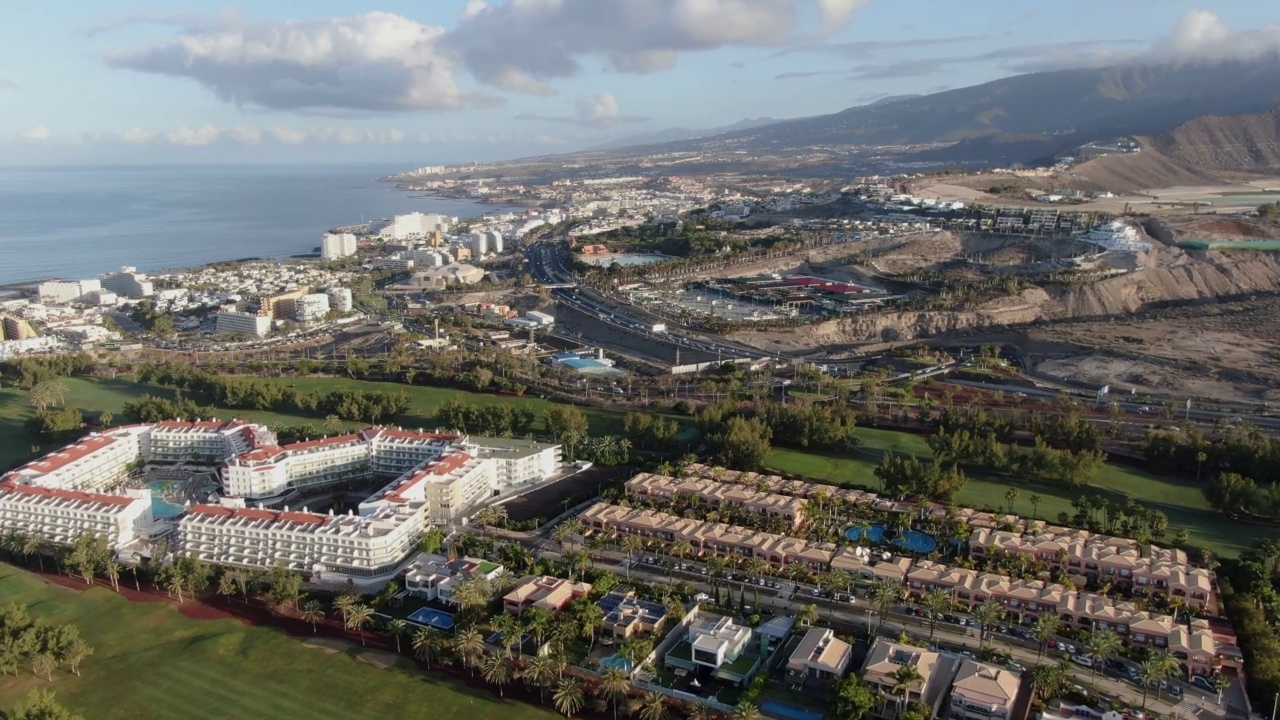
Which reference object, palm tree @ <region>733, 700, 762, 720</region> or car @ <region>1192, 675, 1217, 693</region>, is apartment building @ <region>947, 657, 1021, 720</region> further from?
car @ <region>1192, 675, 1217, 693</region>

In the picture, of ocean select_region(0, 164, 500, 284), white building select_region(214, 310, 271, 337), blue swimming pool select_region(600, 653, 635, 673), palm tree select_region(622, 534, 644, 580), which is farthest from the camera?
ocean select_region(0, 164, 500, 284)

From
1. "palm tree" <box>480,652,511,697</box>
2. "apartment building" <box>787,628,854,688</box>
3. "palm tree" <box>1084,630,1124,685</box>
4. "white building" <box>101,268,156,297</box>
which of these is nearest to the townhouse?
Answer: "palm tree" <box>1084,630,1124,685</box>

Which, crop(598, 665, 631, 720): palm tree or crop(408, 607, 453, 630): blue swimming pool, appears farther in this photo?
→ crop(408, 607, 453, 630): blue swimming pool

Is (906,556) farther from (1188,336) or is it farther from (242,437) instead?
(1188,336)

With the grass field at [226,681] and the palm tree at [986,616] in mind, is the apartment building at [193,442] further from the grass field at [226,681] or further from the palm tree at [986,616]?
the palm tree at [986,616]

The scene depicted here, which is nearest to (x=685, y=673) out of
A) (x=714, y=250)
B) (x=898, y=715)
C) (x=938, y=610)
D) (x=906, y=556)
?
(x=898, y=715)

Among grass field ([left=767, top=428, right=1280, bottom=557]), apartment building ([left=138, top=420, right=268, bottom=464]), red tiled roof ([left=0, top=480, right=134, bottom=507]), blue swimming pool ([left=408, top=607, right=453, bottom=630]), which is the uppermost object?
red tiled roof ([left=0, top=480, right=134, bottom=507])
